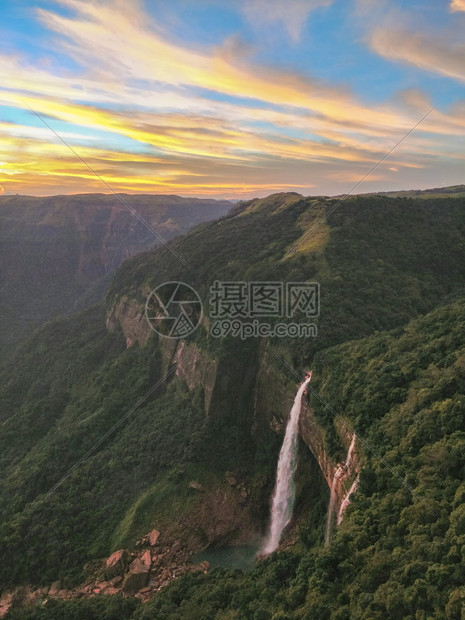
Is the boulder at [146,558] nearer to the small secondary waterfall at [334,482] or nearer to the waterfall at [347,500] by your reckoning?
the small secondary waterfall at [334,482]

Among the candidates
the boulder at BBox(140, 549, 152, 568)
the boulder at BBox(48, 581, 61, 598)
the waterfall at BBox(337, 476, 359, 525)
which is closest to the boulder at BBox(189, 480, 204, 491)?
the boulder at BBox(140, 549, 152, 568)

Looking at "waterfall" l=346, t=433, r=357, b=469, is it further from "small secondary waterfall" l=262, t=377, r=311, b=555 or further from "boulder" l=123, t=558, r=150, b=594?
"boulder" l=123, t=558, r=150, b=594

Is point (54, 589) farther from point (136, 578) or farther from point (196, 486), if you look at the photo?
point (196, 486)

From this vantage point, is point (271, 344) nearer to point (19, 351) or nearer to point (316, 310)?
point (316, 310)

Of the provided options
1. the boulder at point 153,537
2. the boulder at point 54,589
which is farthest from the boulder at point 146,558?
the boulder at point 54,589

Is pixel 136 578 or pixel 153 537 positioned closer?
pixel 136 578

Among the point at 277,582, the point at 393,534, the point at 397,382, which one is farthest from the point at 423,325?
the point at 277,582

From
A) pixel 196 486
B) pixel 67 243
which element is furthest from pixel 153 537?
pixel 67 243
